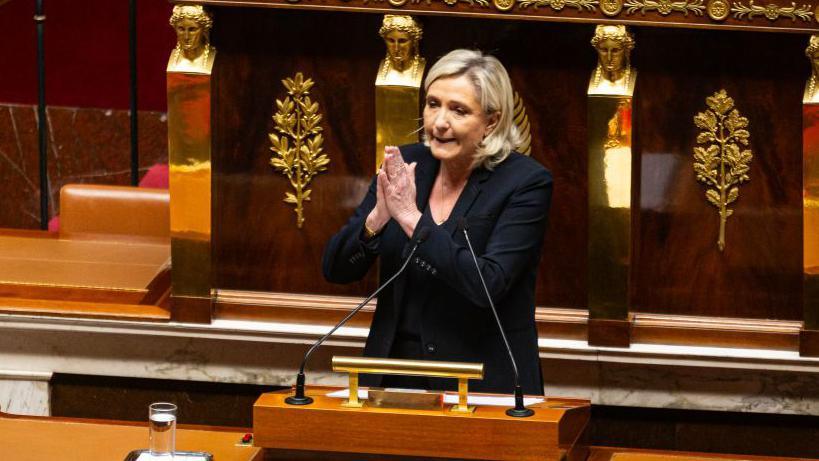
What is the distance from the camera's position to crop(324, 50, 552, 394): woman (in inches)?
124

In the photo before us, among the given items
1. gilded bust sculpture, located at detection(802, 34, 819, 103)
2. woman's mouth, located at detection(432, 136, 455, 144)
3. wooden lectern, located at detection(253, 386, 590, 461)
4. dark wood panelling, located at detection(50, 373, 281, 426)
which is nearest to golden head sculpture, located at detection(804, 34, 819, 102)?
gilded bust sculpture, located at detection(802, 34, 819, 103)

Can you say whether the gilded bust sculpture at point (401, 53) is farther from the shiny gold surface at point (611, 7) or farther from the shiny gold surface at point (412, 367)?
the shiny gold surface at point (412, 367)

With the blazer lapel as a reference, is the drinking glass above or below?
below

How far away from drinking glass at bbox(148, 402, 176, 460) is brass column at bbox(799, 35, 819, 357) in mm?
1647

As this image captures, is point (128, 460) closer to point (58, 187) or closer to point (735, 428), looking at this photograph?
point (735, 428)

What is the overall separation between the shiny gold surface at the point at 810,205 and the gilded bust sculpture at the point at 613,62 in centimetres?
40

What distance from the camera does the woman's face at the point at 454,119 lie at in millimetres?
3184

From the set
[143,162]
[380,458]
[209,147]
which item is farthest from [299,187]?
[143,162]

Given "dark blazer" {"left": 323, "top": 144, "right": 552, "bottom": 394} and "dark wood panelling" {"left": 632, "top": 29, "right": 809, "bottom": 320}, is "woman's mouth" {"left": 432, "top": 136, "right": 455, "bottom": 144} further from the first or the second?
"dark wood panelling" {"left": 632, "top": 29, "right": 809, "bottom": 320}

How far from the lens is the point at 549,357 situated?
3.93 meters

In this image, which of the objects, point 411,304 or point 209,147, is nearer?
point 411,304

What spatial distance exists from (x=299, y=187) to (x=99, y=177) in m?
2.56

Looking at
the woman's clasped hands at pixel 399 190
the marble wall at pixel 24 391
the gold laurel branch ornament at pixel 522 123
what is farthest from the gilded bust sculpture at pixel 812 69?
the marble wall at pixel 24 391

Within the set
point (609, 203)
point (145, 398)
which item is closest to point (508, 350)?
point (609, 203)
